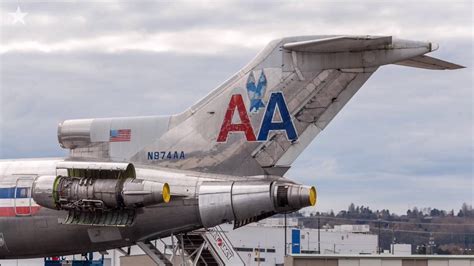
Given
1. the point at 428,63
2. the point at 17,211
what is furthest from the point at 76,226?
the point at 428,63

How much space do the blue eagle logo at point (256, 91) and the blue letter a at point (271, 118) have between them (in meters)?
0.28

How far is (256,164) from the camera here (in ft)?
92.5

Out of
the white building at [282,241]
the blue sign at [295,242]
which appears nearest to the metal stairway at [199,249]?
the white building at [282,241]

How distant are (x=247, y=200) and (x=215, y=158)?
2062 millimetres

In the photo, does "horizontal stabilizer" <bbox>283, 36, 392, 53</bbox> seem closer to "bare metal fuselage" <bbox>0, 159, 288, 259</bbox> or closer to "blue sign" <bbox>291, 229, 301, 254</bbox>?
"bare metal fuselage" <bbox>0, 159, 288, 259</bbox>

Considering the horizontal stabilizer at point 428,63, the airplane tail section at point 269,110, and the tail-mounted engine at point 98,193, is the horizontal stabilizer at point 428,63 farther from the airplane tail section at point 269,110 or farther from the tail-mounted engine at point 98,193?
the tail-mounted engine at point 98,193

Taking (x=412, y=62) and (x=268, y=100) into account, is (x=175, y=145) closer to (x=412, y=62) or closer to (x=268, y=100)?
(x=268, y=100)

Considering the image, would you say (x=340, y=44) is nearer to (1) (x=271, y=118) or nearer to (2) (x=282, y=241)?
(1) (x=271, y=118)

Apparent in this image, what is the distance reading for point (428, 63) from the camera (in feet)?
93.3

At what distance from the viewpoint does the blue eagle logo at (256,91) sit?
28.2 metres

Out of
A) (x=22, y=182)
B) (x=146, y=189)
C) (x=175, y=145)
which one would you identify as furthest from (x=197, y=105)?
(x=22, y=182)

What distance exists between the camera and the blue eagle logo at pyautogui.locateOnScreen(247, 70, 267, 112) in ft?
92.6

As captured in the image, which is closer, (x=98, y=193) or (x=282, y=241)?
(x=98, y=193)

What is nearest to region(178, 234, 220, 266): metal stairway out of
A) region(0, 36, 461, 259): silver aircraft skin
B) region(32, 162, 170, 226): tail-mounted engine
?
region(0, 36, 461, 259): silver aircraft skin
